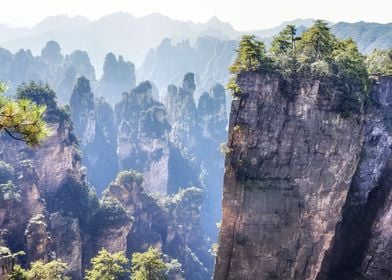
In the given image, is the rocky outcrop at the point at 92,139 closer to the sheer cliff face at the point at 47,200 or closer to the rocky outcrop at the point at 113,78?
the rocky outcrop at the point at 113,78

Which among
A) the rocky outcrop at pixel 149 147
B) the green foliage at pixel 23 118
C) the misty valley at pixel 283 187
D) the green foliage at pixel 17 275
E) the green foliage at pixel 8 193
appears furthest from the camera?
the rocky outcrop at pixel 149 147

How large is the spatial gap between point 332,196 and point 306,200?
1.47 meters

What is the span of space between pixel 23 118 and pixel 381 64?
24.6 meters

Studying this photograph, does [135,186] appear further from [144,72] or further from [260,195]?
[144,72]

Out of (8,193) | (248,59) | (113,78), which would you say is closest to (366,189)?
(248,59)

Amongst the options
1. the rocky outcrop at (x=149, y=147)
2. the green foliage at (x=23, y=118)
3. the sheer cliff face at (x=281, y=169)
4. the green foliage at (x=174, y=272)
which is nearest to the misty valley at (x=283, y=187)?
the sheer cliff face at (x=281, y=169)

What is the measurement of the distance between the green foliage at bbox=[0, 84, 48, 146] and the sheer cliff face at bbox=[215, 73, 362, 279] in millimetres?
15467

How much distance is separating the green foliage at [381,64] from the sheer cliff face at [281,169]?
456 cm

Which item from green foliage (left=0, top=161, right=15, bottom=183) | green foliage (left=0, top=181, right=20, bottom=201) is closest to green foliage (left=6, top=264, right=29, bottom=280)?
green foliage (left=0, top=181, right=20, bottom=201)

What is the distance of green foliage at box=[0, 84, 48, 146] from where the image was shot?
28.7 ft

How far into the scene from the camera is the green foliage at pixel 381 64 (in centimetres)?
2722

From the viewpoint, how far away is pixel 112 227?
40.3 metres

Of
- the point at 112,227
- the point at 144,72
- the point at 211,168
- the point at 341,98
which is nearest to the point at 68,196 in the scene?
the point at 112,227

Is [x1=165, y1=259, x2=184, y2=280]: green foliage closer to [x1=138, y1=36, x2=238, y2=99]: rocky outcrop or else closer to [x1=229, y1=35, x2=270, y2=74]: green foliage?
[x1=229, y1=35, x2=270, y2=74]: green foliage
